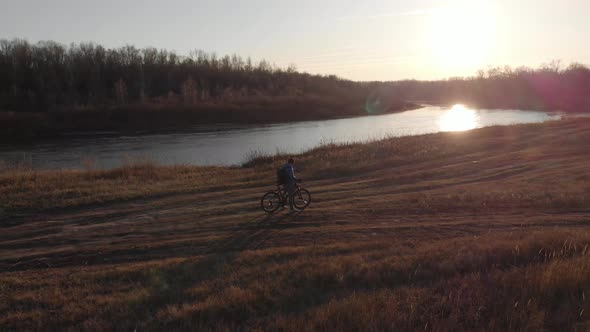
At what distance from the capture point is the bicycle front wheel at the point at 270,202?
1289cm


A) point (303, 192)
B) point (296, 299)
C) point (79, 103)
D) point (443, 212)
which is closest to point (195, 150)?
point (303, 192)

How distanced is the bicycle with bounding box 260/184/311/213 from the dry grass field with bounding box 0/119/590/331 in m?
0.39

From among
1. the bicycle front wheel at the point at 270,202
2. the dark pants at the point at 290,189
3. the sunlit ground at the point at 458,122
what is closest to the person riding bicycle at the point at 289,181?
the dark pants at the point at 290,189

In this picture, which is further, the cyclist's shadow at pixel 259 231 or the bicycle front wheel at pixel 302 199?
the bicycle front wheel at pixel 302 199

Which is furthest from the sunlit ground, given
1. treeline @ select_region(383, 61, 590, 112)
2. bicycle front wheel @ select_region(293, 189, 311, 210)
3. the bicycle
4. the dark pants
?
the dark pants

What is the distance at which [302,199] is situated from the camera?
13109 millimetres

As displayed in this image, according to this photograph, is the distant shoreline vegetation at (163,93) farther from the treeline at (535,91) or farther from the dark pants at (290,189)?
the dark pants at (290,189)

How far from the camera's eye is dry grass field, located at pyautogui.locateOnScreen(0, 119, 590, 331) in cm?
551

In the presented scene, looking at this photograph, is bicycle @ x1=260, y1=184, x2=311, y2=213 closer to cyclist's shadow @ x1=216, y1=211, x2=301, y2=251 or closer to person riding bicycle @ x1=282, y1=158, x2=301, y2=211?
person riding bicycle @ x1=282, y1=158, x2=301, y2=211

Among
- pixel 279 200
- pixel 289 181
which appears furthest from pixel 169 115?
pixel 289 181

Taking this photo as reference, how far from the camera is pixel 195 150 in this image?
137 ft

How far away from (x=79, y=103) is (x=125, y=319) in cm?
8367

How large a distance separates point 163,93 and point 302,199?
9244 centimetres

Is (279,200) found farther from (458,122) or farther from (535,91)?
(535,91)
